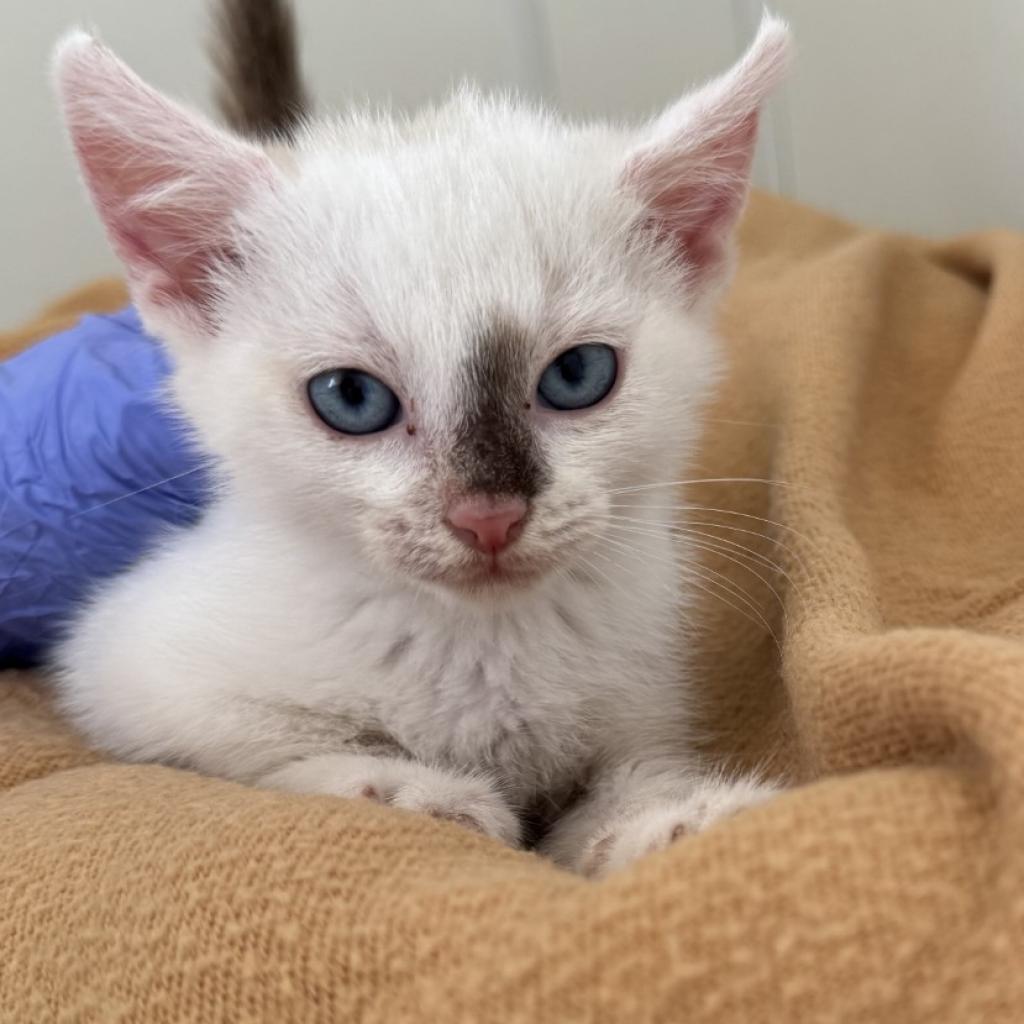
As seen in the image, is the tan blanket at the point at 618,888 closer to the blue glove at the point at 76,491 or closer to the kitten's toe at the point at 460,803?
the kitten's toe at the point at 460,803

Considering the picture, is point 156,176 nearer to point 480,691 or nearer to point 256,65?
point 480,691

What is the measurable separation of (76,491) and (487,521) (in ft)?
2.31

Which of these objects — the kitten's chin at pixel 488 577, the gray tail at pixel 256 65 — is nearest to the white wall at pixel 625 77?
the gray tail at pixel 256 65

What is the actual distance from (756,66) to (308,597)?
0.58 meters

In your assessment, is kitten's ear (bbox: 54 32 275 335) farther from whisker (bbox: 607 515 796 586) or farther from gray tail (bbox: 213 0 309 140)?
gray tail (bbox: 213 0 309 140)

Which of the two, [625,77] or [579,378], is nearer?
[579,378]

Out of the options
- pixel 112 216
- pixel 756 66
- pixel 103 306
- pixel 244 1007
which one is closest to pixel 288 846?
pixel 244 1007

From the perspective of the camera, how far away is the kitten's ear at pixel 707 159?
871 millimetres

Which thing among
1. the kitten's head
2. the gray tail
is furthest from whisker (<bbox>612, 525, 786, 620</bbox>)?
the gray tail

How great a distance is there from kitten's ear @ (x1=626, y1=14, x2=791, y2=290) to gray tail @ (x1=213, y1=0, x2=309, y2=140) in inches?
29.2

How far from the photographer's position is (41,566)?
48.1 inches

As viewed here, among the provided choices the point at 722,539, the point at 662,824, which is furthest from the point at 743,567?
the point at 662,824

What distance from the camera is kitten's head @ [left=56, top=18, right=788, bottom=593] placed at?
75 centimetres

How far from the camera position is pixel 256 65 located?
1506 millimetres
